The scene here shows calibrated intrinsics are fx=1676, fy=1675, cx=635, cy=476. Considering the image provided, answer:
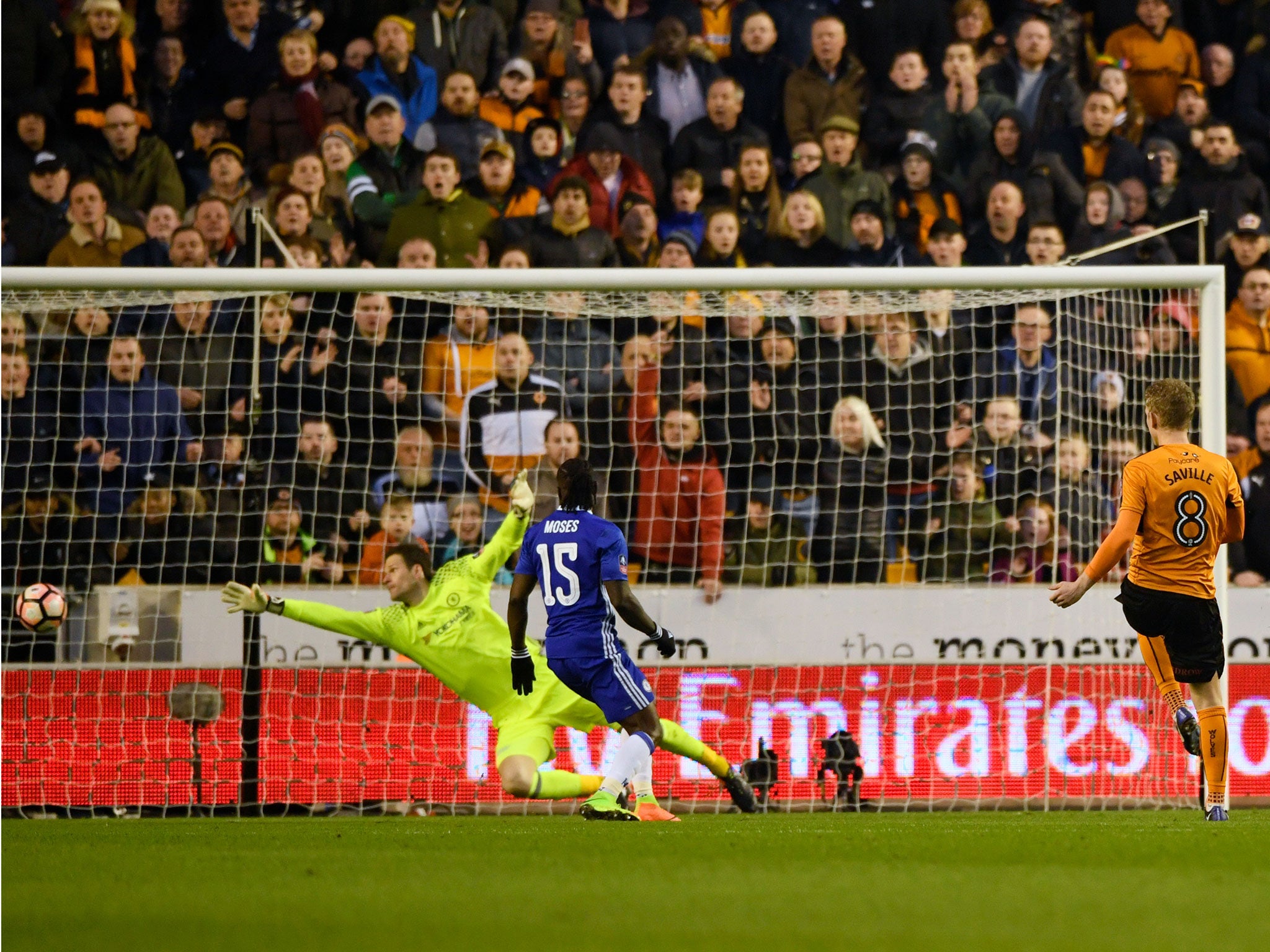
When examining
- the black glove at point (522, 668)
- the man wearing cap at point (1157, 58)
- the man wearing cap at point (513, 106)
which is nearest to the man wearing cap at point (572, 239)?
the man wearing cap at point (513, 106)

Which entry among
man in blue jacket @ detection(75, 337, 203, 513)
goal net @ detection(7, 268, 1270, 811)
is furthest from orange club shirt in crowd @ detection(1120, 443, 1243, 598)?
man in blue jacket @ detection(75, 337, 203, 513)

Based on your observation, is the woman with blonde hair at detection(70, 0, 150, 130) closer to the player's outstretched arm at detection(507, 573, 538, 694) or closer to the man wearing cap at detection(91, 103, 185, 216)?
the man wearing cap at detection(91, 103, 185, 216)

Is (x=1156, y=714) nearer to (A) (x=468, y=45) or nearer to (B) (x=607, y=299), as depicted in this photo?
(B) (x=607, y=299)

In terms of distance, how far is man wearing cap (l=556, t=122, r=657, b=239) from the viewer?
479 inches

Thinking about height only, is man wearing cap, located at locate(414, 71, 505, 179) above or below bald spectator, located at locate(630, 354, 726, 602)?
above

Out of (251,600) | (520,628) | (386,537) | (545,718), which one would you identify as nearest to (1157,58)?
(386,537)

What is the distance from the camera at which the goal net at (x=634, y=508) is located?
367 inches

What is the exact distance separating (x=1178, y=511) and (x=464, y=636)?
349 cm

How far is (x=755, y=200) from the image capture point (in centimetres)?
1221

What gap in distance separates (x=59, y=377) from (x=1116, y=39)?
855cm

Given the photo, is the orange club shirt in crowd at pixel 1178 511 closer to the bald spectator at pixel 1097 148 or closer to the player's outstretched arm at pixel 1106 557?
the player's outstretched arm at pixel 1106 557

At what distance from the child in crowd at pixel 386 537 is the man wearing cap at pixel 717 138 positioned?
3.83 m

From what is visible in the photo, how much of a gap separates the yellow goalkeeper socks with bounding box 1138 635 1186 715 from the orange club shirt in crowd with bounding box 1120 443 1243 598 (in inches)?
11.4

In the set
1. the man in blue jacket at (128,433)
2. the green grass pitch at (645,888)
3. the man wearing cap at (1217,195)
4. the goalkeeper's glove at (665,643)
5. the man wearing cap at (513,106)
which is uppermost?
the man wearing cap at (513,106)
